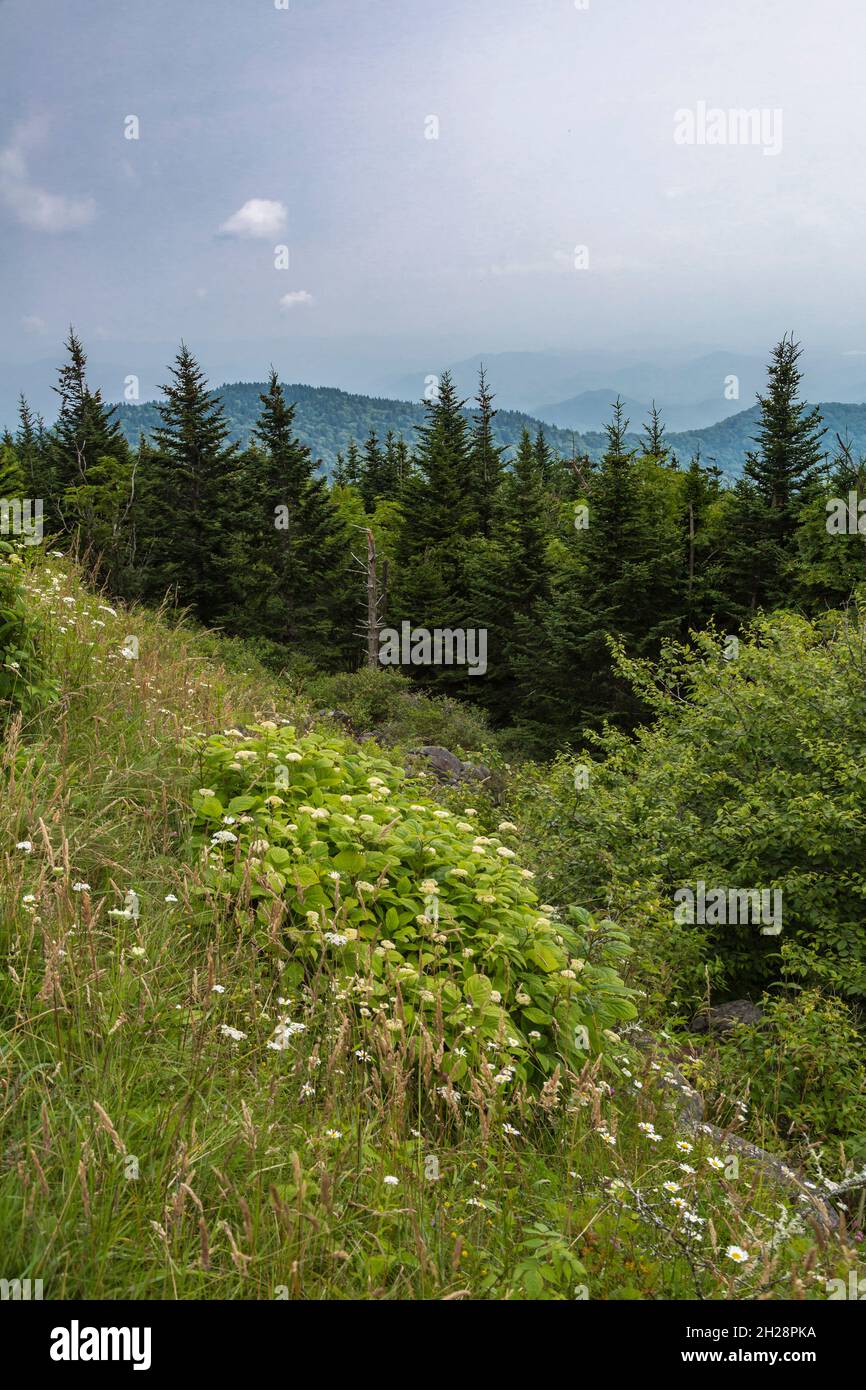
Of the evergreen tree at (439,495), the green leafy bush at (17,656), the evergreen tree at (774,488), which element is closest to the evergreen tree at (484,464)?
the evergreen tree at (439,495)

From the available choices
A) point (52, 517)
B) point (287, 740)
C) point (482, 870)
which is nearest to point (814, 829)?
point (482, 870)

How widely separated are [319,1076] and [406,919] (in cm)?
87

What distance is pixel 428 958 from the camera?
3.21 metres

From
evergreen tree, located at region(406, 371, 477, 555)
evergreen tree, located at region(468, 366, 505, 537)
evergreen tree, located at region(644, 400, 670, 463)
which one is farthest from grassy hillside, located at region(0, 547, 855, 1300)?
evergreen tree, located at region(644, 400, 670, 463)

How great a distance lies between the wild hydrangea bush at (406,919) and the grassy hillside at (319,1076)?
0.06ft

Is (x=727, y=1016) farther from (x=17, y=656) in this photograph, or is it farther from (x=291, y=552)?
(x=291, y=552)

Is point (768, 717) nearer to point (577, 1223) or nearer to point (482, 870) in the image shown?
point (482, 870)

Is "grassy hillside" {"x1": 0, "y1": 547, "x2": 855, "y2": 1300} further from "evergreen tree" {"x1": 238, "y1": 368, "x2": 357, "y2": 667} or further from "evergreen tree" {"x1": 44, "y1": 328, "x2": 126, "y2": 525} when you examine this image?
"evergreen tree" {"x1": 44, "y1": 328, "x2": 126, "y2": 525}

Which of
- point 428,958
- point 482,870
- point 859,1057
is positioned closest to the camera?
point 428,958

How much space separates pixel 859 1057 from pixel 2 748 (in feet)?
18.7

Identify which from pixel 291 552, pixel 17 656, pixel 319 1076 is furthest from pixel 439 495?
pixel 319 1076

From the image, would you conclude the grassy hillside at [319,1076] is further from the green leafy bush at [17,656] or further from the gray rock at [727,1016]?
the gray rock at [727,1016]

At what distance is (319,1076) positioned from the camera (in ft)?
9.28

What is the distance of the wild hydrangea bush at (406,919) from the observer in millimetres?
3027
